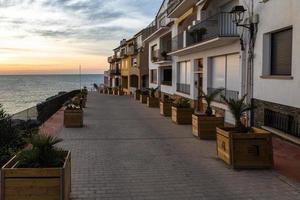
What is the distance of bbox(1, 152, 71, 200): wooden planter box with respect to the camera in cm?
623

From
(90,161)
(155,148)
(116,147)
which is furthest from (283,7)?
(90,161)

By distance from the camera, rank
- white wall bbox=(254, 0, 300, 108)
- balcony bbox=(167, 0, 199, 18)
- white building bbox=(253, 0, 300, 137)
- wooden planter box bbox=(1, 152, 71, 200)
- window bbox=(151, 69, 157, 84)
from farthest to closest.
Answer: window bbox=(151, 69, 157, 84), balcony bbox=(167, 0, 199, 18), white building bbox=(253, 0, 300, 137), white wall bbox=(254, 0, 300, 108), wooden planter box bbox=(1, 152, 71, 200)

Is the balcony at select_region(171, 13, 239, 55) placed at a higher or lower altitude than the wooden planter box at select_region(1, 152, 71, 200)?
higher

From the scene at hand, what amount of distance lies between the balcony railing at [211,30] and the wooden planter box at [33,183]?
12.1 meters

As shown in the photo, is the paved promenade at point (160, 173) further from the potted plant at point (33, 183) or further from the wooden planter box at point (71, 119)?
the wooden planter box at point (71, 119)

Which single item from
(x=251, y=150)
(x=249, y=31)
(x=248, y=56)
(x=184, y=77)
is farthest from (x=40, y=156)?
(x=184, y=77)

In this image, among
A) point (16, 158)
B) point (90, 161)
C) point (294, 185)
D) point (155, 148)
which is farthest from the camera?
point (155, 148)

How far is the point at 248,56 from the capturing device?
15.9 metres

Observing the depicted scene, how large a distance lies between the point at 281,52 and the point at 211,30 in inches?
293

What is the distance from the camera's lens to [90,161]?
10.4 m

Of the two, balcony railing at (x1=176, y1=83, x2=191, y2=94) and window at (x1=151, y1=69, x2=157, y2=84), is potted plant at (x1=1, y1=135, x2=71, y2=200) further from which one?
window at (x1=151, y1=69, x2=157, y2=84)

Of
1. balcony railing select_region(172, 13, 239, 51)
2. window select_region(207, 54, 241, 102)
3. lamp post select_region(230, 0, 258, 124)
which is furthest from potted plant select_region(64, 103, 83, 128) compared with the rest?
lamp post select_region(230, 0, 258, 124)

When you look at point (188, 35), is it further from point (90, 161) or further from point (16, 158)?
point (16, 158)

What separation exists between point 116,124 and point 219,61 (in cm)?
589
